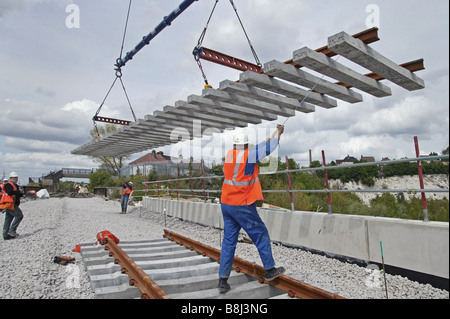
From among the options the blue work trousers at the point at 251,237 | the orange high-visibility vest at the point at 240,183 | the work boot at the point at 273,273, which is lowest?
the work boot at the point at 273,273

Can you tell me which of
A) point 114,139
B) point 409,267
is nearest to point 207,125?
point 114,139

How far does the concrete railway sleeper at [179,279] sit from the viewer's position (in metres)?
3.72

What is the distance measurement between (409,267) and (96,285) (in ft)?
13.7

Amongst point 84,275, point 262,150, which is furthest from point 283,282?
point 84,275

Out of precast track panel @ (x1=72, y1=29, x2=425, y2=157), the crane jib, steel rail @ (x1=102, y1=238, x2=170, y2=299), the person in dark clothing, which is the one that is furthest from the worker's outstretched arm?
the crane jib

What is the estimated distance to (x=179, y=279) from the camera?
4.34m

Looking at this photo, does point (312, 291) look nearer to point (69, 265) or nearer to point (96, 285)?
point (96, 285)

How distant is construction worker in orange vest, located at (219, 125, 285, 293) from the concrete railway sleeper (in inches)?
8.1

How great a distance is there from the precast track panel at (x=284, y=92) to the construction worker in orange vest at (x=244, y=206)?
1.48 m

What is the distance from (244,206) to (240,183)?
0.96 ft

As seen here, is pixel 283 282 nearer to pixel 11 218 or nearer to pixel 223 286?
pixel 223 286

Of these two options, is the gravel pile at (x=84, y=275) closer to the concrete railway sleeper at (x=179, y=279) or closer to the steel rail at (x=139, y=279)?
the concrete railway sleeper at (x=179, y=279)

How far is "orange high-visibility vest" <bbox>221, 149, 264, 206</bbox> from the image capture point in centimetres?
397

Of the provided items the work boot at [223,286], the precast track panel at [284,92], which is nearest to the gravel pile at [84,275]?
the work boot at [223,286]
